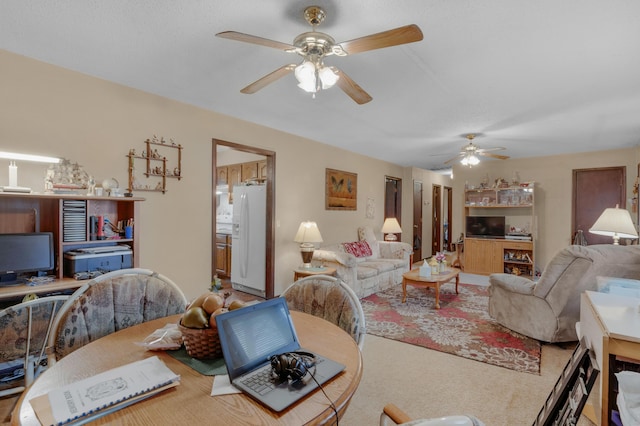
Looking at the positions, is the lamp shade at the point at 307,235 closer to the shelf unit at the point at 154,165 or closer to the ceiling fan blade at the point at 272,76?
the shelf unit at the point at 154,165

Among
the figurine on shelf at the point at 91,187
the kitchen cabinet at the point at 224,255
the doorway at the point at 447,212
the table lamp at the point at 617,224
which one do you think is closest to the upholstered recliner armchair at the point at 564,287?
the table lamp at the point at 617,224

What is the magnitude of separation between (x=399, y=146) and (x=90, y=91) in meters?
4.41

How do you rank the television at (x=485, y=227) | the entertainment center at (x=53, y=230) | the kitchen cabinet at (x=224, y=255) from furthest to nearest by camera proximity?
the television at (x=485, y=227) < the kitchen cabinet at (x=224, y=255) < the entertainment center at (x=53, y=230)

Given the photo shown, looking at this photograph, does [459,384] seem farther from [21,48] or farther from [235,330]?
[21,48]

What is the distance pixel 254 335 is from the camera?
107 cm

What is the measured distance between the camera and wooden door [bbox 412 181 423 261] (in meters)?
7.96

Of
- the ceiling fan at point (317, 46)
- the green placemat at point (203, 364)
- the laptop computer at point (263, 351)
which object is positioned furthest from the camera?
the ceiling fan at point (317, 46)

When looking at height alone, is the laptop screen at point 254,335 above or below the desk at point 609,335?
above

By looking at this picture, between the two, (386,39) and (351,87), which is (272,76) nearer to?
(351,87)

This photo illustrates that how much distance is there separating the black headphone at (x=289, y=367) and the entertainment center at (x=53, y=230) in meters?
2.06

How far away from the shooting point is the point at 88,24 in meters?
2.02

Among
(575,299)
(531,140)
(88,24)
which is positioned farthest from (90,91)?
(531,140)

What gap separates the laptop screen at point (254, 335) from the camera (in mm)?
987

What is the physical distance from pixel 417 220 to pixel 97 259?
701cm
